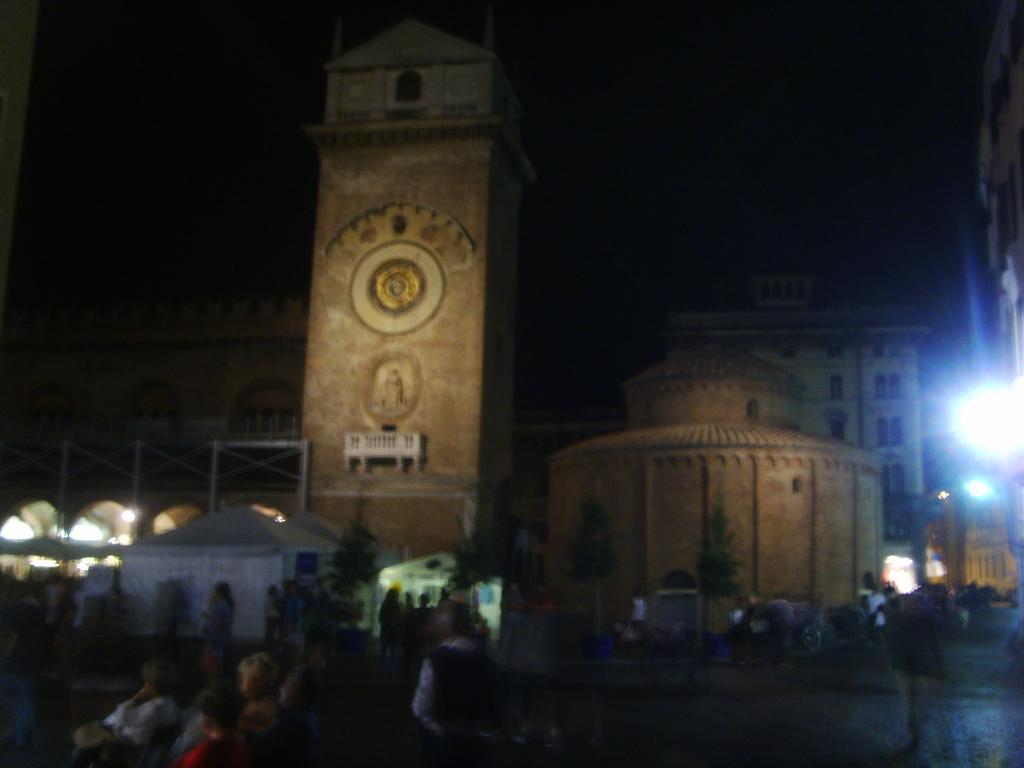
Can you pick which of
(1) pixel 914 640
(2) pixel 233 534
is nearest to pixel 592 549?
(2) pixel 233 534

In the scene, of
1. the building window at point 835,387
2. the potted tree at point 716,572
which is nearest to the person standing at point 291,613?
the potted tree at point 716,572

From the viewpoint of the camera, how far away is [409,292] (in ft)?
133

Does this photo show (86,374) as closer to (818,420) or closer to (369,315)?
(369,315)

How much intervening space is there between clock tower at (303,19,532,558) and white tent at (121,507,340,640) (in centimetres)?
1097

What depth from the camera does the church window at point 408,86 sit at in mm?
41562

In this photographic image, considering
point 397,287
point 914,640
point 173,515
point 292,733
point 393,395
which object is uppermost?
point 397,287

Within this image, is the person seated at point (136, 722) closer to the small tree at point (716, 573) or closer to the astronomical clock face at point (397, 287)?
the small tree at point (716, 573)

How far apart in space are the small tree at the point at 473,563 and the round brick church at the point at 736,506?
8120 mm

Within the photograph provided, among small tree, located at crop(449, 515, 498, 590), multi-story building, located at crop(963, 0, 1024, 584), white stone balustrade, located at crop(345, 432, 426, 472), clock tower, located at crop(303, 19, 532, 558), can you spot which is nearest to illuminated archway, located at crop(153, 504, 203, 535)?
clock tower, located at crop(303, 19, 532, 558)

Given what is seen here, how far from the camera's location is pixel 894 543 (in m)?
68.4

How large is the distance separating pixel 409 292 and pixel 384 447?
548 cm

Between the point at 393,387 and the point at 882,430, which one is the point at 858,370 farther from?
the point at 393,387

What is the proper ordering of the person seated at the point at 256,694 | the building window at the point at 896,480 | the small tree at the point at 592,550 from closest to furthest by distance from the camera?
1. the person seated at the point at 256,694
2. the small tree at the point at 592,550
3. the building window at the point at 896,480

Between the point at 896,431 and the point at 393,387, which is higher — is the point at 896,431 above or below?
above
